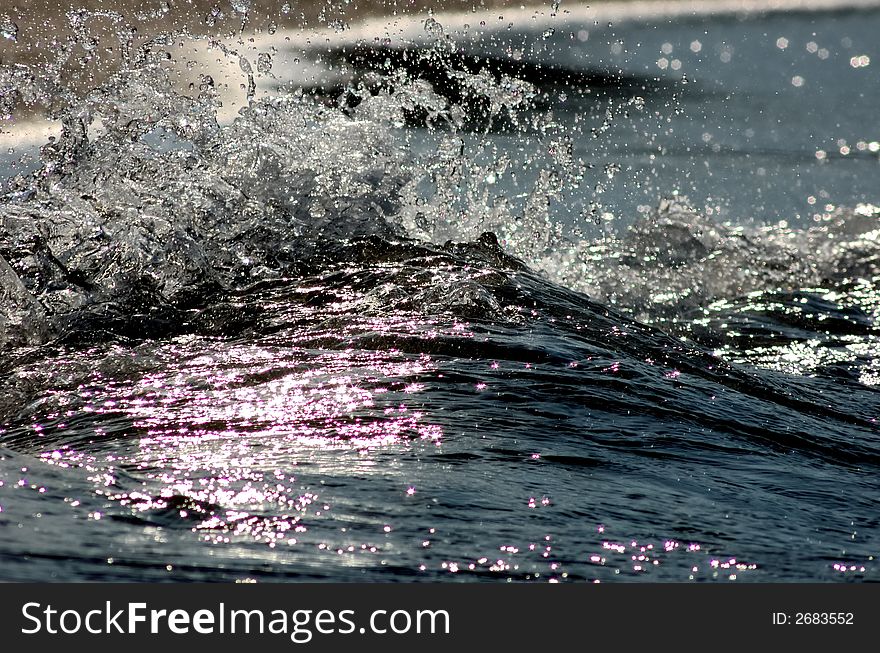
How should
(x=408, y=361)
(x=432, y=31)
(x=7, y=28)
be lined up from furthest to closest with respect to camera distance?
(x=432, y=31) < (x=7, y=28) < (x=408, y=361)

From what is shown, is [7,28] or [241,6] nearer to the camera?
[7,28]

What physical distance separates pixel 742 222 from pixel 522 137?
1370 millimetres

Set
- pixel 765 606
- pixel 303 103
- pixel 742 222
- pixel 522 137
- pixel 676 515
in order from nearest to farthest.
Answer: pixel 765 606, pixel 676 515, pixel 303 103, pixel 742 222, pixel 522 137

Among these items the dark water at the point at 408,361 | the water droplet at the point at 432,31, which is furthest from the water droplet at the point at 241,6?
the dark water at the point at 408,361

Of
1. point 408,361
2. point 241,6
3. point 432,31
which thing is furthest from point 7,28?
point 408,361

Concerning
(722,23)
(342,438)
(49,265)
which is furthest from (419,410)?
(722,23)

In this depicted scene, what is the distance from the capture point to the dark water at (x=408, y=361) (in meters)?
1.45

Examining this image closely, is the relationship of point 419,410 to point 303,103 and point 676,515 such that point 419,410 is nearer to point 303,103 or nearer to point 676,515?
point 676,515

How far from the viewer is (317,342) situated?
235 centimetres

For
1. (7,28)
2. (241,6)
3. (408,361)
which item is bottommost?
(408,361)

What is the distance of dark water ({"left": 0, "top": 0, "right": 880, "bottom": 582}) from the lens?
1454 millimetres

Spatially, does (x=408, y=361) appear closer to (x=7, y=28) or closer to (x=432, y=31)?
(x=7, y=28)

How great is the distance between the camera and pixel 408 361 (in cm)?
224

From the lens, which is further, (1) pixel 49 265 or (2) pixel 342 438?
(1) pixel 49 265
